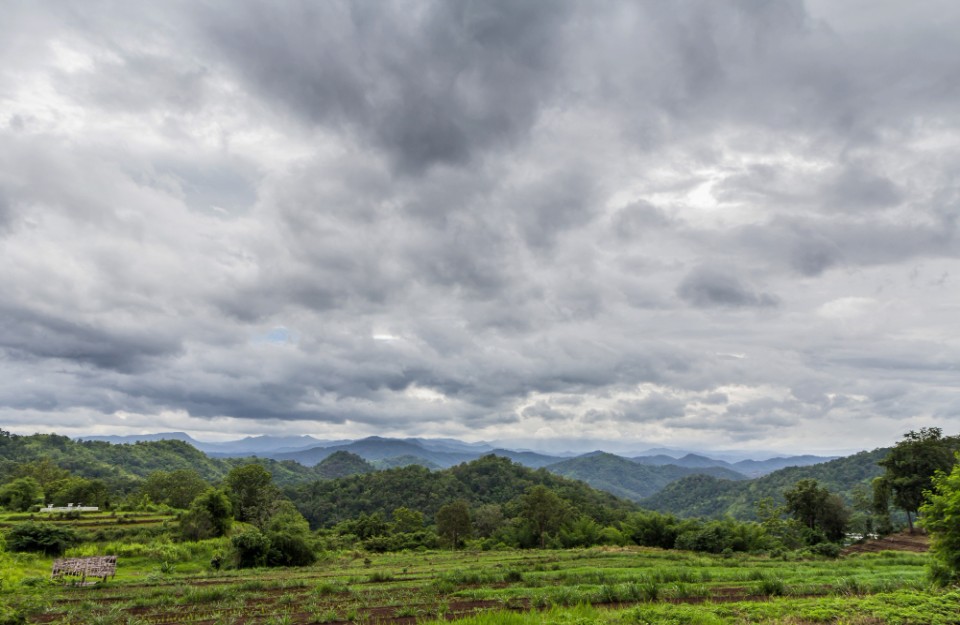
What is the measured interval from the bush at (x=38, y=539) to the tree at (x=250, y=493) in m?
22.6

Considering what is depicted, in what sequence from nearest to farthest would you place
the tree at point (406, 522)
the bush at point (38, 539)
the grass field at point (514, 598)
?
the grass field at point (514, 598) < the bush at point (38, 539) < the tree at point (406, 522)

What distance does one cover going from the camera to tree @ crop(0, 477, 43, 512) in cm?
5784

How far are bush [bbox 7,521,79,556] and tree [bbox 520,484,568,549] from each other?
47433mm

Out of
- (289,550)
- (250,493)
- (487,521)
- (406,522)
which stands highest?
(250,493)

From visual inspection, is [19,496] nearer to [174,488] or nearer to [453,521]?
[174,488]

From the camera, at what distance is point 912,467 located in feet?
184

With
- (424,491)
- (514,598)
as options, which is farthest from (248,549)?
(424,491)

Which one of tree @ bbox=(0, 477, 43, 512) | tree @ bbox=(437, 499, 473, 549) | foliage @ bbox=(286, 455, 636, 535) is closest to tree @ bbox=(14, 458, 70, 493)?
tree @ bbox=(0, 477, 43, 512)

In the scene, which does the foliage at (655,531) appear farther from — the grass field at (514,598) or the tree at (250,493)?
the tree at (250,493)

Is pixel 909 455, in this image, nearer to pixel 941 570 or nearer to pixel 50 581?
pixel 941 570

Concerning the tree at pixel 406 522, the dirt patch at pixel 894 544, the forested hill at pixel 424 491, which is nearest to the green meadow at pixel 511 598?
the dirt patch at pixel 894 544

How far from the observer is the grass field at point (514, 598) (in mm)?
14016

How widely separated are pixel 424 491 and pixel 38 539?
123497mm

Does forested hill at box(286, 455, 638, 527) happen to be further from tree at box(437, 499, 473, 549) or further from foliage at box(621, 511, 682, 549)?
foliage at box(621, 511, 682, 549)
